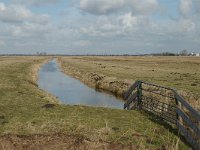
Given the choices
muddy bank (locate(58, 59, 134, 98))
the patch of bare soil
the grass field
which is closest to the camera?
the patch of bare soil

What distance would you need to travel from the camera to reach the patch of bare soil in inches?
533

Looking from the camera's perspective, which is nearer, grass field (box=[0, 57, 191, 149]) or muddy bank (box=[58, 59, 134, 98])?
grass field (box=[0, 57, 191, 149])

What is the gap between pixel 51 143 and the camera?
45.5 ft

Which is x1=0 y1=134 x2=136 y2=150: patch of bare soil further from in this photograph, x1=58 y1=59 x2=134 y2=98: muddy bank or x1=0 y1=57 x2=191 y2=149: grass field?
x1=58 y1=59 x2=134 y2=98: muddy bank

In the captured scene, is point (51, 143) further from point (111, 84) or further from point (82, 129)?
point (111, 84)

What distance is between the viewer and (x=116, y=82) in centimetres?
4103

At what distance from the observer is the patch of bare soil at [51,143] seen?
13.5m

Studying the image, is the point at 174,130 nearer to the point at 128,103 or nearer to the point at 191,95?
the point at 128,103

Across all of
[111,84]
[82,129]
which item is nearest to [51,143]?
[82,129]

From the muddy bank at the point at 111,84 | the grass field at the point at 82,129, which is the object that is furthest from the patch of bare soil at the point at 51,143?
the muddy bank at the point at 111,84

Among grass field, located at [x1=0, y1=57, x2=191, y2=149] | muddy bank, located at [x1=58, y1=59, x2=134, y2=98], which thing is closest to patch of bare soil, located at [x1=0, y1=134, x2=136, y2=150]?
grass field, located at [x1=0, y1=57, x2=191, y2=149]

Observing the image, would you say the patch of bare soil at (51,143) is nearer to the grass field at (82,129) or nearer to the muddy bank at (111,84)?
the grass field at (82,129)

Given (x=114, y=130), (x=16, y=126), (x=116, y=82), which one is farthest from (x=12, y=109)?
(x=116, y=82)

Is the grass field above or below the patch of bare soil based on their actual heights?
above
